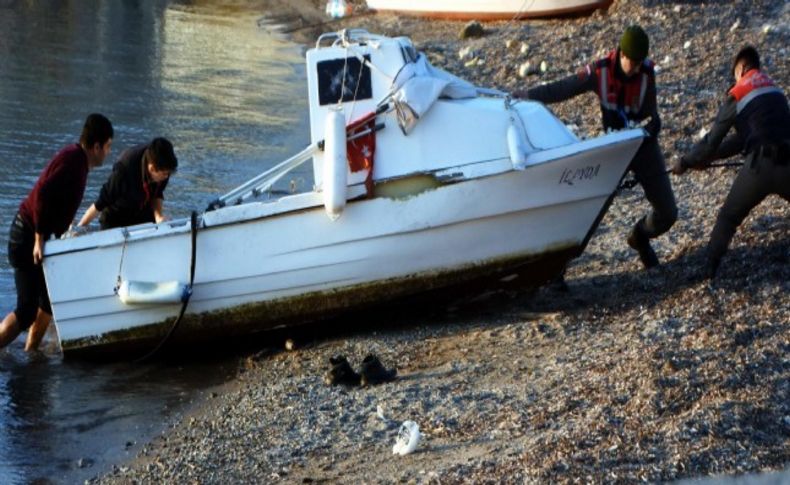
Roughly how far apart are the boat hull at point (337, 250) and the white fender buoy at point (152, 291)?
0.20ft

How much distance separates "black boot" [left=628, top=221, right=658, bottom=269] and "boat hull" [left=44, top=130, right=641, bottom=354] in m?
0.42

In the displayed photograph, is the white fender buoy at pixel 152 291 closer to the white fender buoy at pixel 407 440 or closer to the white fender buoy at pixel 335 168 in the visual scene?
the white fender buoy at pixel 335 168

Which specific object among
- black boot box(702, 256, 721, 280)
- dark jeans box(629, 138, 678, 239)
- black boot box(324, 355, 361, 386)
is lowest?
black boot box(324, 355, 361, 386)

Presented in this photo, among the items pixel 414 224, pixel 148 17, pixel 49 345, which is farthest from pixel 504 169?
pixel 148 17

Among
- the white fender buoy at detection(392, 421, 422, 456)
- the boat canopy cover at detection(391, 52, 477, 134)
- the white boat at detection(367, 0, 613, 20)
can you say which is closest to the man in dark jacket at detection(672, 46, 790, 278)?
the boat canopy cover at detection(391, 52, 477, 134)

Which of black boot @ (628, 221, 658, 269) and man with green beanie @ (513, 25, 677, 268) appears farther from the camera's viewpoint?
black boot @ (628, 221, 658, 269)

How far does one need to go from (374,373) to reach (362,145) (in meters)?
1.74

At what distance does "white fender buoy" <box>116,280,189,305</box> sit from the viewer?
937cm

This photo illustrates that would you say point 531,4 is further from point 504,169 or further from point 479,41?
point 504,169

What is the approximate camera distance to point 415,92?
9.06m

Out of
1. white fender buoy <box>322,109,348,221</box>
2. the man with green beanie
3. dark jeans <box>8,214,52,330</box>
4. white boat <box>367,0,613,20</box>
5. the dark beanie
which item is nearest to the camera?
white fender buoy <box>322,109,348,221</box>

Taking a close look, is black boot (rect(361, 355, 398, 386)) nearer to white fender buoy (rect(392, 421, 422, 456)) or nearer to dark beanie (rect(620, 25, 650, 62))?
white fender buoy (rect(392, 421, 422, 456))

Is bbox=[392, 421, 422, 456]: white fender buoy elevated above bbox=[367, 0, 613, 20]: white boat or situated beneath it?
elevated above

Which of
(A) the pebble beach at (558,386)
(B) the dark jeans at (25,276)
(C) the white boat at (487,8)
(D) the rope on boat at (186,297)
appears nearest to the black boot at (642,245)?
(A) the pebble beach at (558,386)
